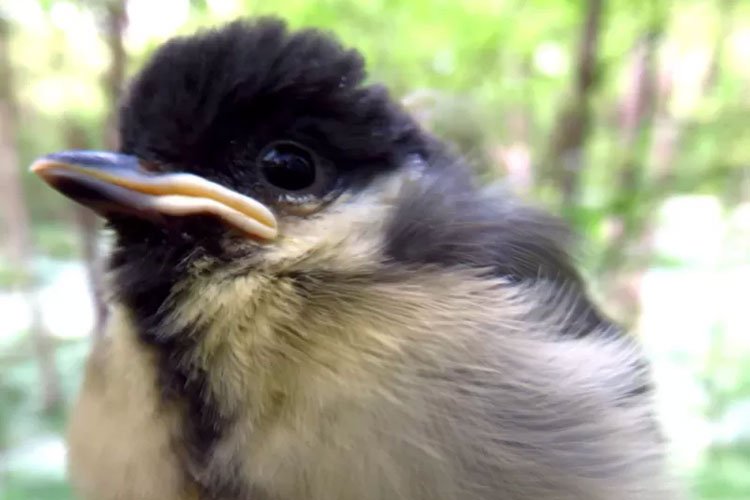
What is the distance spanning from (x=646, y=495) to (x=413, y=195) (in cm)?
29

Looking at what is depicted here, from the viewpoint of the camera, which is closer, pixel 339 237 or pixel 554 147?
pixel 339 237

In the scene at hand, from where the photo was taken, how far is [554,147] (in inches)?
54.3

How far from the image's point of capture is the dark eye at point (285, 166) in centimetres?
60

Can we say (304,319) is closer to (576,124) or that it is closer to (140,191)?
(140,191)

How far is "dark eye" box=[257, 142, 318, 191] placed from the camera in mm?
604

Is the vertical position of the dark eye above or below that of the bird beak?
above

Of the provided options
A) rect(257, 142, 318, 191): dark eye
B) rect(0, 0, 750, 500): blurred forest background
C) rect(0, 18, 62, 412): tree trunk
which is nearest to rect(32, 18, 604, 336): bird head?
rect(257, 142, 318, 191): dark eye

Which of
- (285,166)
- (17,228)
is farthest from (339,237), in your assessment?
(17,228)

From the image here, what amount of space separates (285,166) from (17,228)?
4.17ft

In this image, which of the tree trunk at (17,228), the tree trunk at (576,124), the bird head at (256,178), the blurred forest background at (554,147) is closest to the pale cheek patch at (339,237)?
the bird head at (256,178)

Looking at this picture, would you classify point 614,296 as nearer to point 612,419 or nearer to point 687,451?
point 687,451

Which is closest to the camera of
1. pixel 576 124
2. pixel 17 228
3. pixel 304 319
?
pixel 304 319

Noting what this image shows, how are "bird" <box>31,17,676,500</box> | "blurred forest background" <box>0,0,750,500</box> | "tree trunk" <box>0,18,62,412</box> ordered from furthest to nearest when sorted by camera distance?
"tree trunk" <box>0,18,62,412</box> < "blurred forest background" <box>0,0,750,500</box> < "bird" <box>31,17,676,500</box>

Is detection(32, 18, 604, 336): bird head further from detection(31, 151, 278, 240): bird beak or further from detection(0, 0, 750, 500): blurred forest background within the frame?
detection(0, 0, 750, 500): blurred forest background
